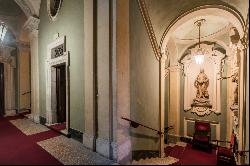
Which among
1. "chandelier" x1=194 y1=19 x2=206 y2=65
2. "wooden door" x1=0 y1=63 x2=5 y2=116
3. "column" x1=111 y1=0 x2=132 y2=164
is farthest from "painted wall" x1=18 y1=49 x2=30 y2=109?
"chandelier" x1=194 y1=19 x2=206 y2=65

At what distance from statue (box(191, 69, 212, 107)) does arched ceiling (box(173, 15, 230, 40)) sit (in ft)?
6.47

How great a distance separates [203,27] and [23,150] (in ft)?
29.3

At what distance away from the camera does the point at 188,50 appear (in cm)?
1097

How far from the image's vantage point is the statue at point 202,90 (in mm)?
10367

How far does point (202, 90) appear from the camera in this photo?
10469 mm

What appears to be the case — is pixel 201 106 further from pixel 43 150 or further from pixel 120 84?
pixel 43 150

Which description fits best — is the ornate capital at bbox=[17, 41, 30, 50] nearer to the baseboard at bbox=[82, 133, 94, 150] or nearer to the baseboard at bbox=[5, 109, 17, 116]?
the baseboard at bbox=[5, 109, 17, 116]

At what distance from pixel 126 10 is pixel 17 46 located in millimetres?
9211

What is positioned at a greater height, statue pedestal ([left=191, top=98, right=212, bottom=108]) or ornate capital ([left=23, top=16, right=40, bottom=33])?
ornate capital ([left=23, top=16, right=40, bottom=33])

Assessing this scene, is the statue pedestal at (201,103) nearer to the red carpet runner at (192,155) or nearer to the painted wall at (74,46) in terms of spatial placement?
the red carpet runner at (192,155)

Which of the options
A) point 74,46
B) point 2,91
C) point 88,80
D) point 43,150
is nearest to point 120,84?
point 88,80

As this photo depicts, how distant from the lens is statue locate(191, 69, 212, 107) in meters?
10.4

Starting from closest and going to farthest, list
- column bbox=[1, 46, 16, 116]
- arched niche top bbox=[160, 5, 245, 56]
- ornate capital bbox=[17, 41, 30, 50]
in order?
arched niche top bbox=[160, 5, 245, 56]
ornate capital bbox=[17, 41, 30, 50]
column bbox=[1, 46, 16, 116]

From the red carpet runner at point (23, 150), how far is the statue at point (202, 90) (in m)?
7.45
